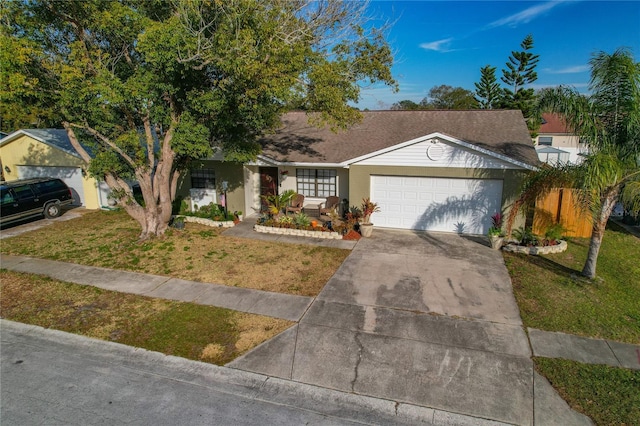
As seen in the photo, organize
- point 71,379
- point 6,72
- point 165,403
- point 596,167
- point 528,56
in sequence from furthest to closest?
point 528,56 → point 6,72 → point 596,167 → point 71,379 → point 165,403

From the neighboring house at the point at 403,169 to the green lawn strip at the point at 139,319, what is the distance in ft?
24.0

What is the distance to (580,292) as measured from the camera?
Answer: 944 centimetres

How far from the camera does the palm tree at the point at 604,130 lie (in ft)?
29.5

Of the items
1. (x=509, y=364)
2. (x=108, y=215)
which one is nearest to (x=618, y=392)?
(x=509, y=364)

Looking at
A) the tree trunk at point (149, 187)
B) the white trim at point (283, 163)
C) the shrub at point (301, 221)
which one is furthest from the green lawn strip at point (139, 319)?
the white trim at point (283, 163)

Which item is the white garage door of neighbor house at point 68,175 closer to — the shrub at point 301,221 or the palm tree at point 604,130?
the shrub at point 301,221

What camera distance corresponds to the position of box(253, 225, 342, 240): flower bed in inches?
547

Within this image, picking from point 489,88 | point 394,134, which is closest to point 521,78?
point 489,88

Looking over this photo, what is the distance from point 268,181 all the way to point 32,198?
1010cm

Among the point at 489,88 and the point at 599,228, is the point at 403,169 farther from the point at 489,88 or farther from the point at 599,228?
the point at 489,88

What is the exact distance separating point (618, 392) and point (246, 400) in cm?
590

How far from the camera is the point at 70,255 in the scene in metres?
12.4

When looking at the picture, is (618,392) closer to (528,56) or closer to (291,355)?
(291,355)

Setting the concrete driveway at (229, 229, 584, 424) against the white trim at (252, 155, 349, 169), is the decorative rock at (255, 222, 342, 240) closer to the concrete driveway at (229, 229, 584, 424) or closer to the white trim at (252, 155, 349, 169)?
the white trim at (252, 155, 349, 169)
